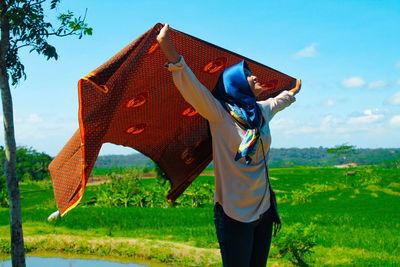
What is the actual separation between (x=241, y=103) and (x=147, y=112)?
1.67ft

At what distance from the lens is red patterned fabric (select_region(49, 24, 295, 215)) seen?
1663 mm

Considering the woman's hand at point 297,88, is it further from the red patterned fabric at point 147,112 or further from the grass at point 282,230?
the grass at point 282,230

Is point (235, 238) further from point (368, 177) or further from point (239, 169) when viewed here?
point (368, 177)

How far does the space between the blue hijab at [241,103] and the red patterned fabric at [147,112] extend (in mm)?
230

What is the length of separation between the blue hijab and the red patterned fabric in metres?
0.23

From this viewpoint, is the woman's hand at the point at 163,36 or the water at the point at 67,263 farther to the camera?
the water at the point at 67,263

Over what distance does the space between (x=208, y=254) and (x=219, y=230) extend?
10.2ft

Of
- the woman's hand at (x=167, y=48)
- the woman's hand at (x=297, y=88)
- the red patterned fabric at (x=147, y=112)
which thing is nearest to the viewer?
the woman's hand at (x=167, y=48)

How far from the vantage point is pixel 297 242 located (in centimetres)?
428

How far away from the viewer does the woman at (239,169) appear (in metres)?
1.75

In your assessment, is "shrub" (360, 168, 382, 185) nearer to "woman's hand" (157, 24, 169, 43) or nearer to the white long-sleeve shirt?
the white long-sleeve shirt

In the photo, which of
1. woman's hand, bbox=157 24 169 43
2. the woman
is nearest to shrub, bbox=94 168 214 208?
the woman

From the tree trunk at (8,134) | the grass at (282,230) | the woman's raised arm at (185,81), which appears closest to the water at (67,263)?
the grass at (282,230)

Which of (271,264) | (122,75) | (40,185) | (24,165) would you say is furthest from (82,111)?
(24,165)
